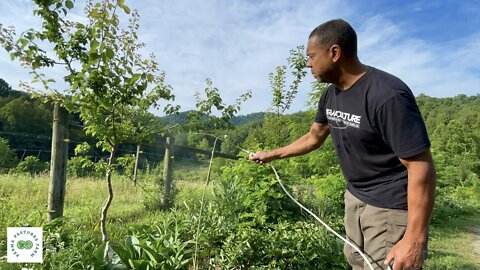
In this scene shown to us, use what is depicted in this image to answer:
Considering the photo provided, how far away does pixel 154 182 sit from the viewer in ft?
21.6

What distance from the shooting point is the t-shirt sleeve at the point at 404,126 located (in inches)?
64.7

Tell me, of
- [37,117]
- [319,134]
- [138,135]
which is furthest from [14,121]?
[319,134]

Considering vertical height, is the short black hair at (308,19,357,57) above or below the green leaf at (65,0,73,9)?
below

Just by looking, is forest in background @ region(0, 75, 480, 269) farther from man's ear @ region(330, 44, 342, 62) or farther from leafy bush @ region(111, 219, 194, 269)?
man's ear @ region(330, 44, 342, 62)

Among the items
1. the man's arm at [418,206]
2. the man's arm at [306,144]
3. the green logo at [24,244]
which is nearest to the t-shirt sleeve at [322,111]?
the man's arm at [306,144]

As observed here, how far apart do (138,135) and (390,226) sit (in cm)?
228

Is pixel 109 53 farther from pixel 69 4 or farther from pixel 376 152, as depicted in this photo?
pixel 376 152

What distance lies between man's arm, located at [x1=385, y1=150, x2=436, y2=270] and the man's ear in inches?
25.5

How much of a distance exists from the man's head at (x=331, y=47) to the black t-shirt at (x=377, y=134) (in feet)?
0.47

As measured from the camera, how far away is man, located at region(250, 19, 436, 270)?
1.66 meters

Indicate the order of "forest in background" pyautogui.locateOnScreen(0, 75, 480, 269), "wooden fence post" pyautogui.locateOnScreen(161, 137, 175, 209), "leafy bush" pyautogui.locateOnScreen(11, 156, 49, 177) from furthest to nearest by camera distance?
"leafy bush" pyautogui.locateOnScreen(11, 156, 49, 177) < "wooden fence post" pyautogui.locateOnScreen(161, 137, 175, 209) < "forest in background" pyautogui.locateOnScreen(0, 75, 480, 269)

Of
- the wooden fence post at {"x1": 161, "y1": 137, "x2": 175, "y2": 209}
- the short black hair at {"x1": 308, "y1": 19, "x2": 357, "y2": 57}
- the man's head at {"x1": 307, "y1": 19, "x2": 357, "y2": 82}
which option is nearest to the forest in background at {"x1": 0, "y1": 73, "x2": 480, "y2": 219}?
the wooden fence post at {"x1": 161, "y1": 137, "x2": 175, "y2": 209}

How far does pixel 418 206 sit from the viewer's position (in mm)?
1656

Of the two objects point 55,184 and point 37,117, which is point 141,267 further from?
point 37,117
